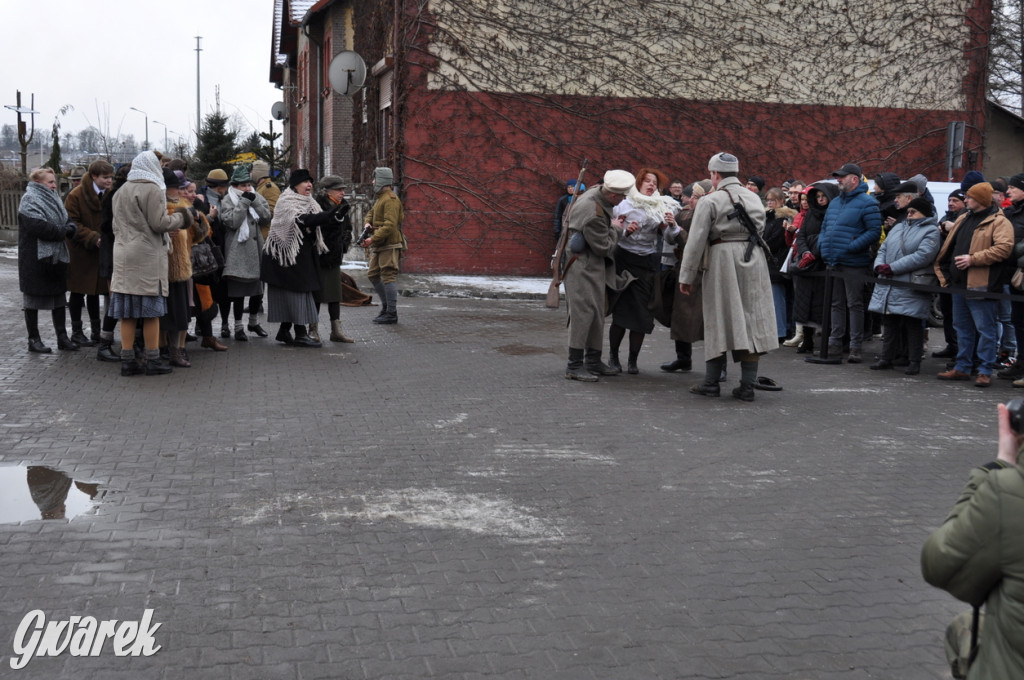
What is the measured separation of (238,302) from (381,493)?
6499 millimetres

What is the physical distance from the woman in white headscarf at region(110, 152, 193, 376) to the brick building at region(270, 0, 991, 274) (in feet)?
36.7

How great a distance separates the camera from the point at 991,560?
2674 millimetres

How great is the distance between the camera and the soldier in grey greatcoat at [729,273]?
8.93m

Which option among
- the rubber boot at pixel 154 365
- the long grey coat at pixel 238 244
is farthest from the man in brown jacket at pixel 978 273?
the rubber boot at pixel 154 365

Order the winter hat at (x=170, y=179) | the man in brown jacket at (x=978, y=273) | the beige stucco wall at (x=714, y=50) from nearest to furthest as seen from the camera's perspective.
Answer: the winter hat at (x=170, y=179) → the man in brown jacket at (x=978, y=273) → the beige stucco wall at (x=714, y=50)

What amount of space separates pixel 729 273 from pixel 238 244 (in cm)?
545

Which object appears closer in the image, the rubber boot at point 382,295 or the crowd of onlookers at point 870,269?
the crowd of onlookers at point 870,269

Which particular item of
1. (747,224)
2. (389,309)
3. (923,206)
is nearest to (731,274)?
(747,224)

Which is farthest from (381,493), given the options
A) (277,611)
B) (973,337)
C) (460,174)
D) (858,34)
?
(858,34)

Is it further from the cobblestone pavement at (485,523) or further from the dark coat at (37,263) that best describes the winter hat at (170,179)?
the cobblestone pavement at (485,523)

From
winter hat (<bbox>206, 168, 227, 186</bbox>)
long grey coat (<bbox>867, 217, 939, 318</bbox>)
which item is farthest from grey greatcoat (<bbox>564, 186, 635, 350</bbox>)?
winter hat (<bbox>206, 168, 227, 186</bbox>)

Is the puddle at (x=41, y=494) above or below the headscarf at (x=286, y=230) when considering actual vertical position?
below

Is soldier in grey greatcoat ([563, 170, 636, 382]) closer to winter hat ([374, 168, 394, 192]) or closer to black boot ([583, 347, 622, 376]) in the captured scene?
black boot ([583, 347, 622, 376])

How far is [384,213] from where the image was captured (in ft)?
44.0
